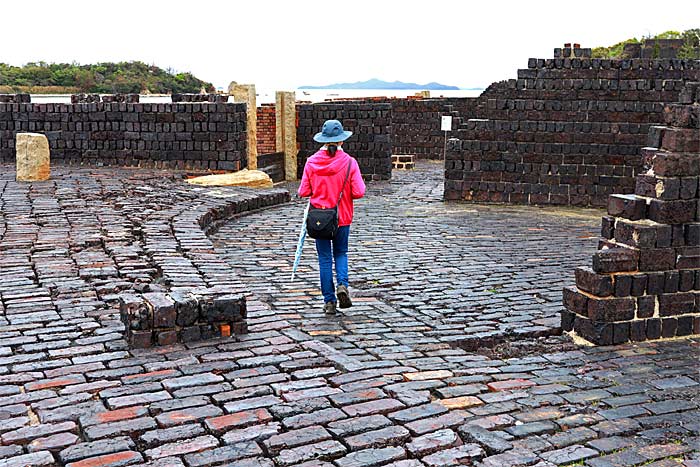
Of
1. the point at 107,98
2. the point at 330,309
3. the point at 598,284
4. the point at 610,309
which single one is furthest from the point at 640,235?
the point at 107,98

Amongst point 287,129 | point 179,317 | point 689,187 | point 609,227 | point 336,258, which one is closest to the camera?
point 179,317

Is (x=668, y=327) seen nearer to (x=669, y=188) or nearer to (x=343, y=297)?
(x=669, y=188)

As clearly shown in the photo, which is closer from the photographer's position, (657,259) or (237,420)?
(237,420)

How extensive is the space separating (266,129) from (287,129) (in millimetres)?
4864

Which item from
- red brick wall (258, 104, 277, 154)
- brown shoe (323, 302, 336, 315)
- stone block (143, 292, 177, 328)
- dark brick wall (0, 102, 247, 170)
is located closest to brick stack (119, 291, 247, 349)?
stone block (143, 292, 177, 328)

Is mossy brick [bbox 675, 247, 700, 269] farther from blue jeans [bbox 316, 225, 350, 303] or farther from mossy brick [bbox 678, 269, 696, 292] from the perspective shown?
blue jeans [bbox 316, 225, 350, 303]

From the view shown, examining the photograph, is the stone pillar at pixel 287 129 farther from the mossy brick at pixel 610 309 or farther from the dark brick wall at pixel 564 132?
the mossy brick at pixel 610 309

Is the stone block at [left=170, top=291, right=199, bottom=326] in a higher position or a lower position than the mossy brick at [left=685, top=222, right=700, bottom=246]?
lower

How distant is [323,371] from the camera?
209 inches

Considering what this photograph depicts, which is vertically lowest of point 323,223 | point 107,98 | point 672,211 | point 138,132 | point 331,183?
point 323,223

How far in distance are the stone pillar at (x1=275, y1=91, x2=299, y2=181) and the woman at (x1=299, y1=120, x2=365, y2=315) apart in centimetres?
1282

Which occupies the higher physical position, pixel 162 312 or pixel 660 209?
pixel 660 209

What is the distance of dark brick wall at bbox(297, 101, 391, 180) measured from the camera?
65.3ft

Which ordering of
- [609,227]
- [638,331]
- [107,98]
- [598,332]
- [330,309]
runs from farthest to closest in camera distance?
[107,98] → [330,309] → [609,227] → [638,331] → [598,332]
